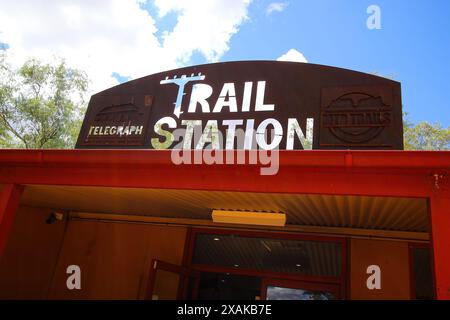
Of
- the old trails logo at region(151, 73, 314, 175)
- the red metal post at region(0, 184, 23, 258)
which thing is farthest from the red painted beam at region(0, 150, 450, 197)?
the old trails logo at region(151, 73, 314, 175)

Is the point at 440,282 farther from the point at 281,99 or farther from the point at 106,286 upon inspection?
the point at 106,286

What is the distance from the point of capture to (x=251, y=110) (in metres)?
5.61

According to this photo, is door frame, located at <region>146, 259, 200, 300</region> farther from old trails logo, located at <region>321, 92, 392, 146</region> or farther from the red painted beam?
old trails logo, located at <region>321, 92, 392, 146</region>

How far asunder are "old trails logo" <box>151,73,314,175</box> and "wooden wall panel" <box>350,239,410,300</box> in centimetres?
188

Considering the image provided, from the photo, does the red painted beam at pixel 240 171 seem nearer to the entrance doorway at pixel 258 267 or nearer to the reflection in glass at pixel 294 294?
the entrance doorway at pixel 258 267

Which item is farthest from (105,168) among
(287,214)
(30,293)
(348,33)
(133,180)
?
(348,33)

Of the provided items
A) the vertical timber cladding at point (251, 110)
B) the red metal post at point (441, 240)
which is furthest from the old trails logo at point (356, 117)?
the red metal post at point (441, 240)

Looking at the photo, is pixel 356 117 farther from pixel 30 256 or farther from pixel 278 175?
pixel 30 256

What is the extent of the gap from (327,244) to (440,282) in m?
3.23

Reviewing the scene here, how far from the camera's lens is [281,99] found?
5500 millimetres

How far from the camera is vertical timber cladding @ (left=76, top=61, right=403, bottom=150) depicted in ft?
16.1

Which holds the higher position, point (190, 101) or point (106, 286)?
point (190, 101)

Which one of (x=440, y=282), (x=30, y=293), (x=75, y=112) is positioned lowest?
(x=30, y=293)

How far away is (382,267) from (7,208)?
5.25 metres
